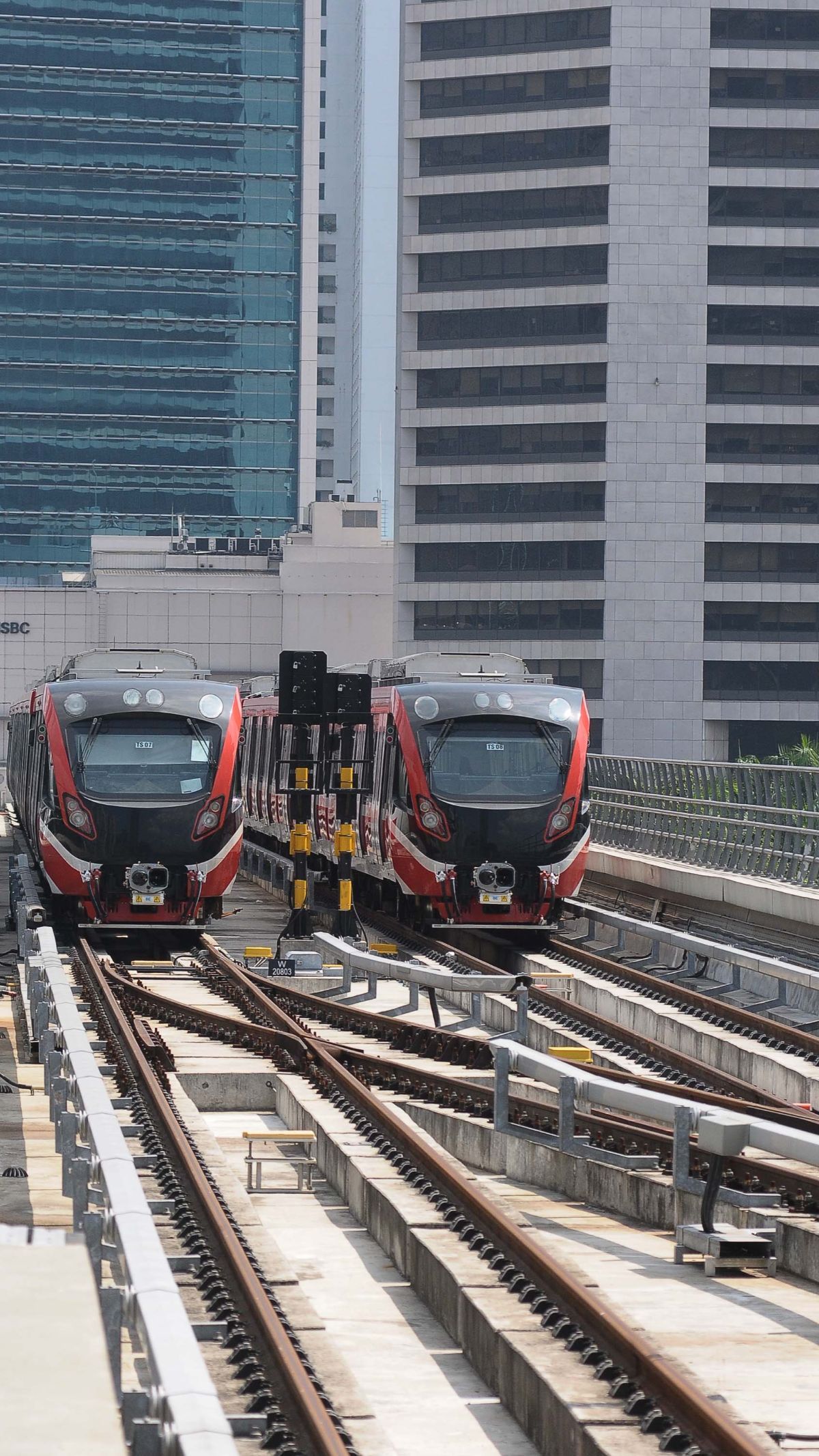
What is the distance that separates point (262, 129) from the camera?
5886 inches

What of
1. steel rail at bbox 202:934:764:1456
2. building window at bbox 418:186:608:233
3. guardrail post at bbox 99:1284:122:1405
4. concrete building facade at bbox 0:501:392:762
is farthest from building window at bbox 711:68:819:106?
guardrail post at bbox 99:1284:122:1405

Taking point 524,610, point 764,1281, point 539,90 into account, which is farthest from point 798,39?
point 764,1281

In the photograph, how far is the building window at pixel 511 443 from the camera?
9131 cm

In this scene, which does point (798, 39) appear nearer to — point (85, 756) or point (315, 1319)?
point (85, 756)

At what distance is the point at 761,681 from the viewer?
8975 cm

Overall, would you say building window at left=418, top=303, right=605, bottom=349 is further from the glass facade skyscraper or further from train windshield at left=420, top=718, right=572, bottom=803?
train windshield at left=420, top=718, right=572, bottom=803

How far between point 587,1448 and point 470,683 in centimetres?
1667

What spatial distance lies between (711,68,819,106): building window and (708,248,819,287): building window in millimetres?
6000

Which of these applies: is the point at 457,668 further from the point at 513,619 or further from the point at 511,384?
the point at 511,384

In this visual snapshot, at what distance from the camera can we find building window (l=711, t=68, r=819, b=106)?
Result: 89.4 m

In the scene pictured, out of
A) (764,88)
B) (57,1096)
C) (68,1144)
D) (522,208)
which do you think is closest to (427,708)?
(57,1096)

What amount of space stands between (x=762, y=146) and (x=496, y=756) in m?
73.2

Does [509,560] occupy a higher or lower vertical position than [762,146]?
lower

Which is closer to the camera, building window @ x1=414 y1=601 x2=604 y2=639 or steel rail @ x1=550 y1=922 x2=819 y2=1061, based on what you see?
steel rail @ x1=550 y1=922 x2=819 y2=1061
